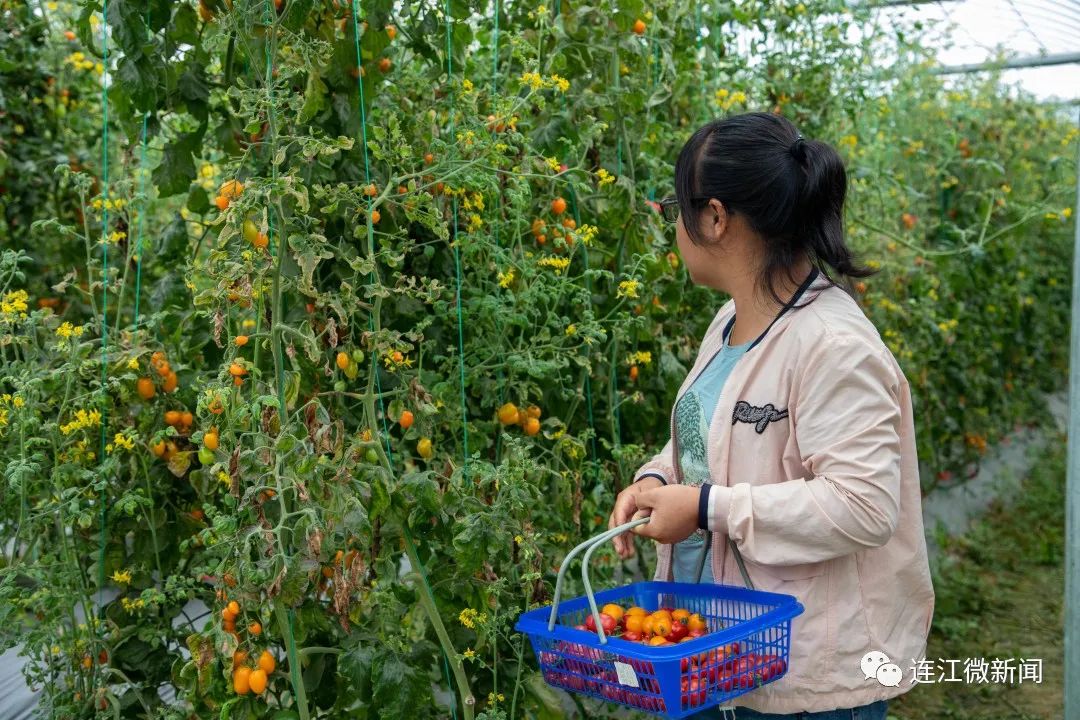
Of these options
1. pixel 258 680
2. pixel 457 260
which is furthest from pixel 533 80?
pixel 258 680

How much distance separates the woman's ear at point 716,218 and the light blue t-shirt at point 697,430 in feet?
0.56

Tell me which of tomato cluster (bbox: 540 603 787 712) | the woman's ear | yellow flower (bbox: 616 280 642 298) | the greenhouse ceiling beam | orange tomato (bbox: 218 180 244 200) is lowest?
tomato cluster (bbox: 540 603 787 712)

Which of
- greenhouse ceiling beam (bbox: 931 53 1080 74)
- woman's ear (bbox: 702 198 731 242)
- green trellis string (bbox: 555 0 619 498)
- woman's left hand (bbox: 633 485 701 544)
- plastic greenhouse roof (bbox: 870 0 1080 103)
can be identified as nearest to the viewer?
woman's left hand (bbox: 633 485 701 544)

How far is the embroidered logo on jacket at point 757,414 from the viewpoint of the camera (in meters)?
1.51

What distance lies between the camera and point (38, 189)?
308 centimetres

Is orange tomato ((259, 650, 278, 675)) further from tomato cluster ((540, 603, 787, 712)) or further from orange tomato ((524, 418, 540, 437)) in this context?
orange tomato ((524, 418, 540, 437))

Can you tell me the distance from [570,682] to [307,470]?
0.49 meters

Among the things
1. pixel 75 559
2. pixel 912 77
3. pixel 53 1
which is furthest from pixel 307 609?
pixel 912 77

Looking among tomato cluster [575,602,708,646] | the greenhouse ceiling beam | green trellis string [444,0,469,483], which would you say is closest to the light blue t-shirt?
tomato cluster [575,602,708,646]

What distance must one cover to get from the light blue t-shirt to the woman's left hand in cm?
14

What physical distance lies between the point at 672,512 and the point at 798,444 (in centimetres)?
19

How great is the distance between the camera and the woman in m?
1.42

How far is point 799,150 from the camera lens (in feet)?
5.11

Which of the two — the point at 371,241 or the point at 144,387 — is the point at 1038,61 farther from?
the point at 144,387
